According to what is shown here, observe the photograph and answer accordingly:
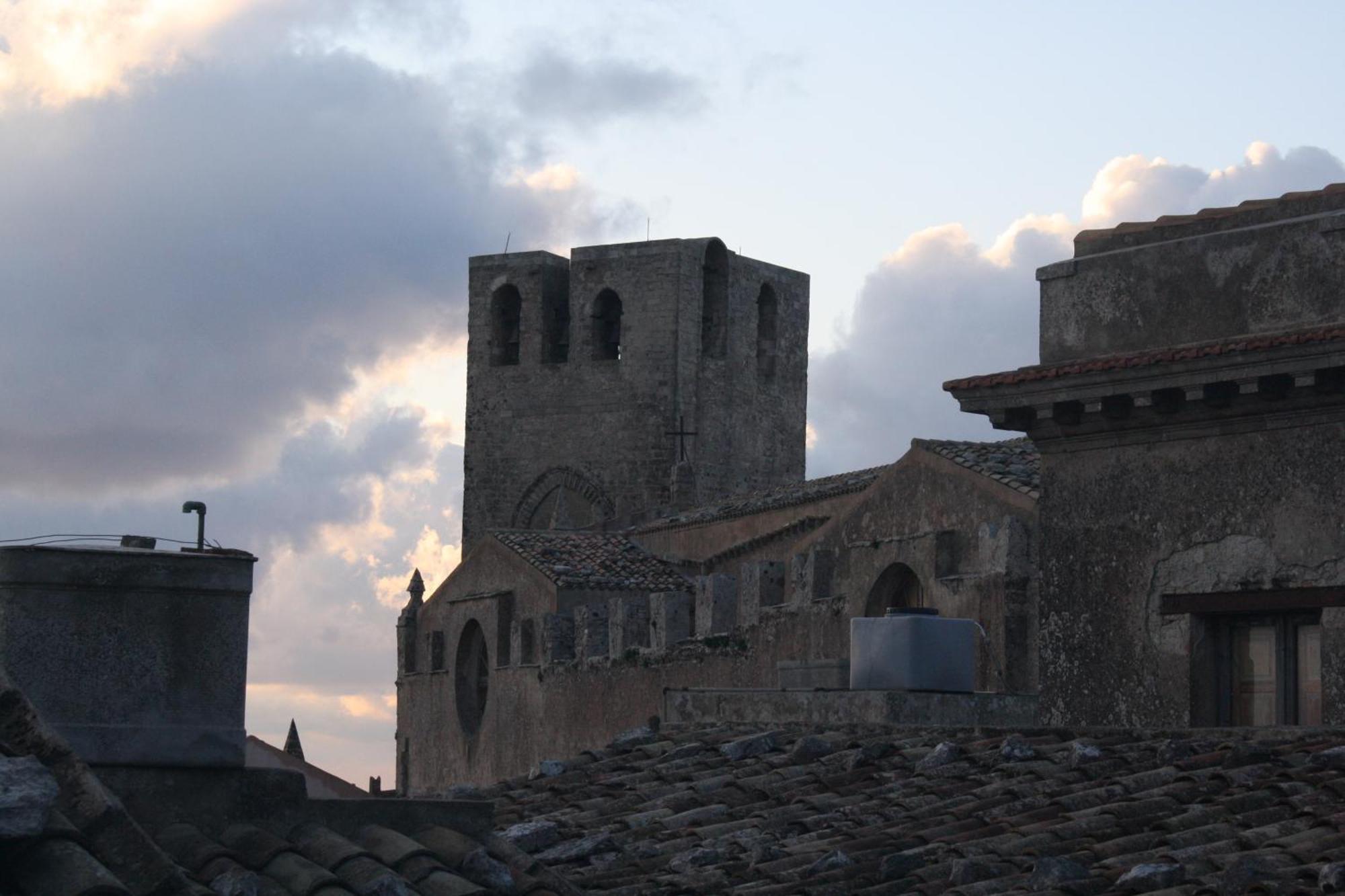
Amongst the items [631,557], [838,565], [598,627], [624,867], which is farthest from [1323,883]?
[631,557]

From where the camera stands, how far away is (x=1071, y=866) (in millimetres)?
7586

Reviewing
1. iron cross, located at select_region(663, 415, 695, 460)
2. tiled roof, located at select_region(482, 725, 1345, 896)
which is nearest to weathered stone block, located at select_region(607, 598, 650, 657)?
tiled roof, located at select_region(482, 725, 1345, 896)

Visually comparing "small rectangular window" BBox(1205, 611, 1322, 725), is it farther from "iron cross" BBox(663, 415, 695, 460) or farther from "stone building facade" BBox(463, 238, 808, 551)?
"iron cross" BBox(663, 415, 695, 460)

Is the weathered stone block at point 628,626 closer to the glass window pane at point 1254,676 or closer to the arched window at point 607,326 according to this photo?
the glass window pane at point 1254,676

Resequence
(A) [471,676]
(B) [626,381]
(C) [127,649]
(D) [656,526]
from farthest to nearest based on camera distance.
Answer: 1. (B) [626,381]
2. (D) [656,526]
3. (A) [471,676]
4. (C) [127,649]

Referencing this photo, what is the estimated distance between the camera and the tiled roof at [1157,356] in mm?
12273

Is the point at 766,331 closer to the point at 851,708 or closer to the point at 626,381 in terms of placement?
the point at 626,381

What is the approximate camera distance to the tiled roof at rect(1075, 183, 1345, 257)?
13.2 m

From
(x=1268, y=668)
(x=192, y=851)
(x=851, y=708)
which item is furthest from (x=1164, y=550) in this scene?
(x=192, y=851)

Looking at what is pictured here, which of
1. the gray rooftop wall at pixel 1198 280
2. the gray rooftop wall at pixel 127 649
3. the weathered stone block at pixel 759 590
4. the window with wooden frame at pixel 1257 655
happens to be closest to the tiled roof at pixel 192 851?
the gray rooftop wall at pixel 127 649

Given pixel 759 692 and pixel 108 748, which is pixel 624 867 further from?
pixel 759 692

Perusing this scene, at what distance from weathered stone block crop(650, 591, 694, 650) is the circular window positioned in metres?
6.81

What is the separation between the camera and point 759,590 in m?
23.8

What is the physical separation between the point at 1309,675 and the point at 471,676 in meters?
21.6
